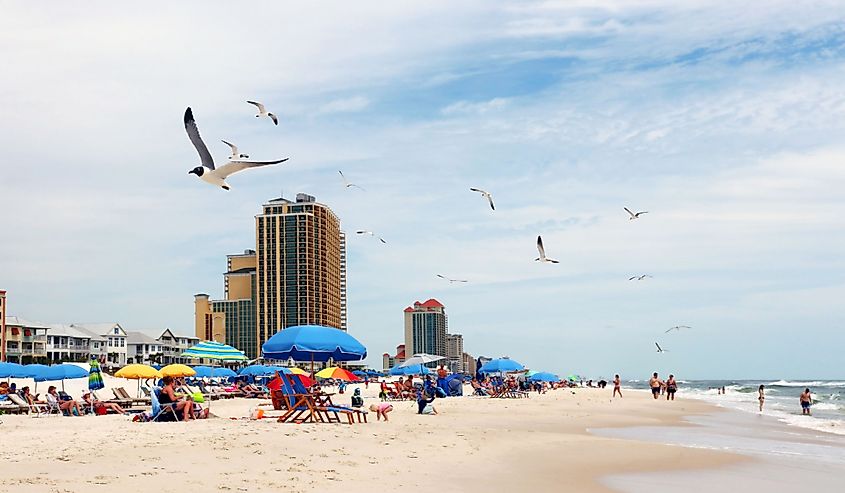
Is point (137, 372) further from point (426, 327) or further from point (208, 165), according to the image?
point (426, 327)

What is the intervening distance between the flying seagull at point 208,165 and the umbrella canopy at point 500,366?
31.7 m

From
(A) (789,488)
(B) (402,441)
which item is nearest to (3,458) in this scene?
(B) (402,441)

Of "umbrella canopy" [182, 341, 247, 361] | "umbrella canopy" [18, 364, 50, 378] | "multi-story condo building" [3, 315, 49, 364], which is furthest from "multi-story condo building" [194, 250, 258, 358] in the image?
"umbrella canopy" [18, 364, 50, 378]

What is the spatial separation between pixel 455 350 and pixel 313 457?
185159 mm

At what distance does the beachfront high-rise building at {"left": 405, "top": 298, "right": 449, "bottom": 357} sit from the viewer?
612ft

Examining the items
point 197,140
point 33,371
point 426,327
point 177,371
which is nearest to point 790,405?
point 177,371

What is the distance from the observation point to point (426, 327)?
188 metres

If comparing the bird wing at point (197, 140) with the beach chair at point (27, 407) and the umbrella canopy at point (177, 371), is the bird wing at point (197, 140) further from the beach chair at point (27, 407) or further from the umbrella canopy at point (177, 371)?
the beach chair at point (27, 407)

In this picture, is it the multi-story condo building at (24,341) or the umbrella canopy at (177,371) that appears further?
the multi-story condo building at (24,341)

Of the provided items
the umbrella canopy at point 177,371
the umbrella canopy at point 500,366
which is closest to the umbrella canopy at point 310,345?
the umbrella canopy at point 177,371

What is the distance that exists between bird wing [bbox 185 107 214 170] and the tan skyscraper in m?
121

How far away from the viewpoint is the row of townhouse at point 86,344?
269ft

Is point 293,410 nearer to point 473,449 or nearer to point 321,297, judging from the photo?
point 473,449

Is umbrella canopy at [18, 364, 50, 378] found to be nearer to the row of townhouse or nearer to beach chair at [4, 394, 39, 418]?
beach chair at [4, 394, 39, 418]
